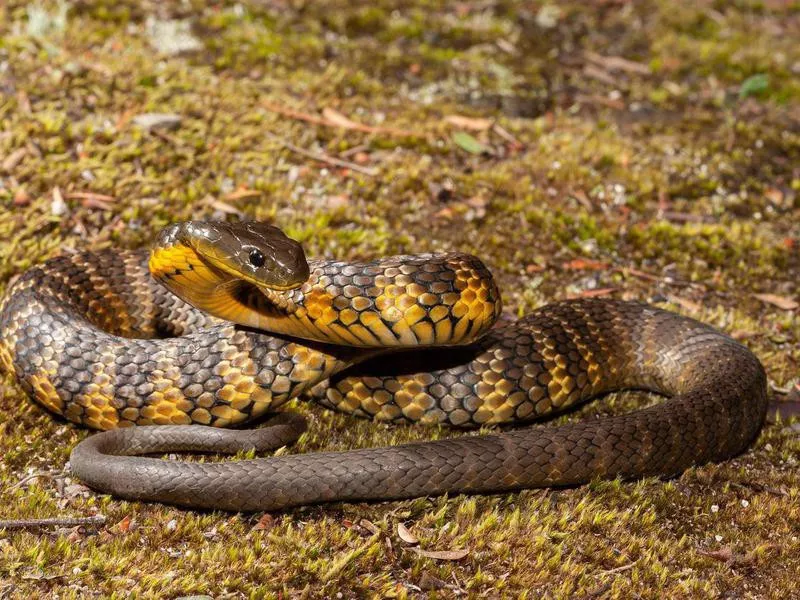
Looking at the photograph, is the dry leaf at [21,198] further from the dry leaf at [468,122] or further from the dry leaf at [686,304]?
the dry leaf at [686,304]

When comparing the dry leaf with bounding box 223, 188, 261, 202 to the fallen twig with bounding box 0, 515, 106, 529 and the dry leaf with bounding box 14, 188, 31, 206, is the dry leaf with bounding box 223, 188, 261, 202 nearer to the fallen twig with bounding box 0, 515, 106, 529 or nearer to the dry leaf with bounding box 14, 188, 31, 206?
the dry leaf with bounding box 14, 188, 31, 206

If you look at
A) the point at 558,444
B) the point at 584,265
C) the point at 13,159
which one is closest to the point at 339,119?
the point at 584,265

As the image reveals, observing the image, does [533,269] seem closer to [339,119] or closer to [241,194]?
[241,194]

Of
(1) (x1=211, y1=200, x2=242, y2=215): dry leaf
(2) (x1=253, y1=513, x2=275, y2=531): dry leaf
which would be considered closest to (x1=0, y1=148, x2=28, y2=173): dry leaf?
(1) (x1=211, y1=200, x2=242, y2=215): dry leaf

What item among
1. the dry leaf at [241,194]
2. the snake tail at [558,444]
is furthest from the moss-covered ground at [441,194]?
the snake tail at [558,444]

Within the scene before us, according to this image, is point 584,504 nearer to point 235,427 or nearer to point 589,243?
point 235,427
